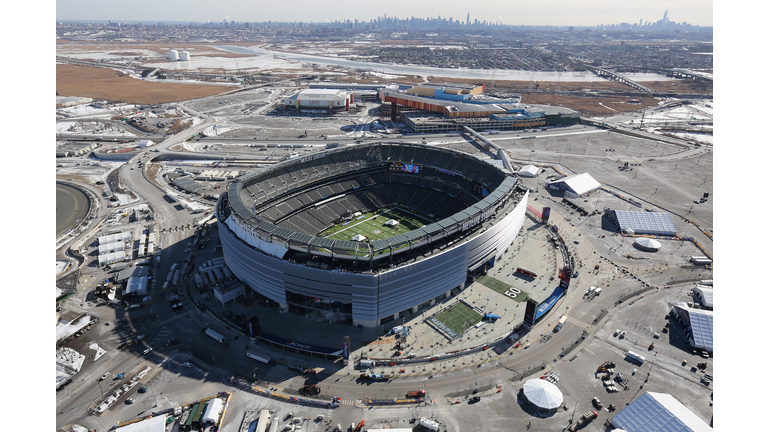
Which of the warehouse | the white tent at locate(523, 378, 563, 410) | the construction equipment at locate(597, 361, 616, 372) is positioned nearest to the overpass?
the warehouse

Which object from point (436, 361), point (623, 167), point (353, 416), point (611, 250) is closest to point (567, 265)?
point (611, 250)

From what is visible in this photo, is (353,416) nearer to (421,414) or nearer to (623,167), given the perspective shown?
(421,414)

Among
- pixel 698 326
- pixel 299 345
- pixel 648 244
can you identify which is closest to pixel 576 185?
pixel 648 244

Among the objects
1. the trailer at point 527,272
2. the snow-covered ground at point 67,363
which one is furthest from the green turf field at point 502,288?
the snow-covered ground at point 67,363

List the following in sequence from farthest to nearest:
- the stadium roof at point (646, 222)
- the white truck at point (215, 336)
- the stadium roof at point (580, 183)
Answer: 1. the stadium roof at point (580, 183)
2. the stadium roof at point (646, 222)
3. the white truck at point (215, 336)

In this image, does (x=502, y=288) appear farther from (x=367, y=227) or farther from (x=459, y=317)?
(x=367, y=227)

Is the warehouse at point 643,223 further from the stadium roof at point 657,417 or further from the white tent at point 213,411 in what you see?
the white tent at point 213,411

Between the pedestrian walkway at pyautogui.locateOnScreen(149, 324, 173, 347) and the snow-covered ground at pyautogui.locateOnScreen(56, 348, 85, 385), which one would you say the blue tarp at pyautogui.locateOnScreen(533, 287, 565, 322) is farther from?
the snow-covered ground at pyautogui.locateOnScreen(56, 348, 85, 385)
